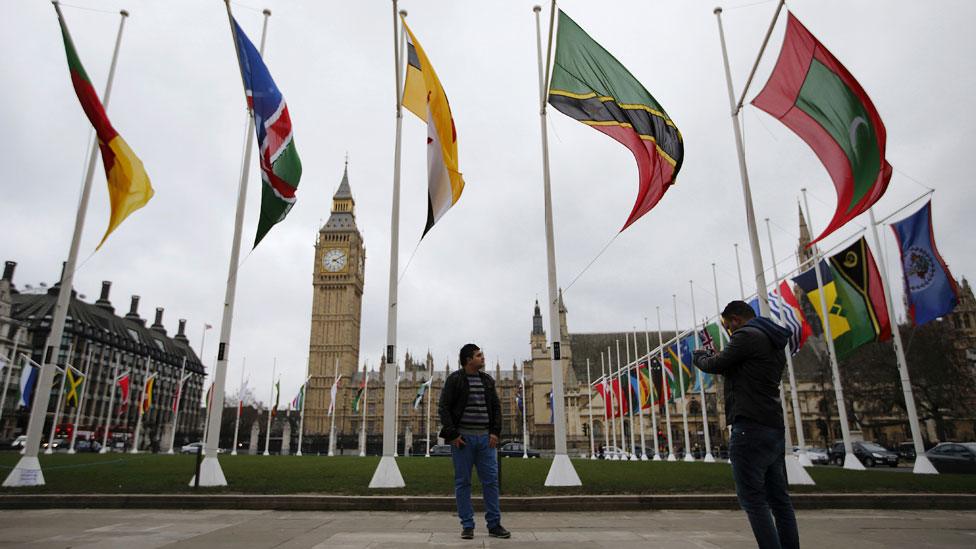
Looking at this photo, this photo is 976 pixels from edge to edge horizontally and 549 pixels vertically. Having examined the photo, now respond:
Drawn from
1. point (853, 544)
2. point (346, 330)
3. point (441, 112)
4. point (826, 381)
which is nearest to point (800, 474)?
point (853, 544)

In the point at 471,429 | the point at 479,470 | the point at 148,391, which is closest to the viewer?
the point at 479,470

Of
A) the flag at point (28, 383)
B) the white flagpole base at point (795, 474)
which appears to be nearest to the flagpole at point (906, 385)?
the white flagpole base at point (795, 474)

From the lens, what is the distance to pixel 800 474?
36.1ft

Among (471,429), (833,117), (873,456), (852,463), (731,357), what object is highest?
(833,117)

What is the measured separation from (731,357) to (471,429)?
272 cm

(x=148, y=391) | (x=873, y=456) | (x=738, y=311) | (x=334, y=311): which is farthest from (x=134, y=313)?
(x=738, y=311)

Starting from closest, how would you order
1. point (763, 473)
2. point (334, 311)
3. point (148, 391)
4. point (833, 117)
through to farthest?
point (763, 473) < point (833, 117) < point (148, 391) < point (334, 311)

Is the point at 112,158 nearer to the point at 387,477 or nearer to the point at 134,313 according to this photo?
the point at 387,477

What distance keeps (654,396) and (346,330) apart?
6970cm

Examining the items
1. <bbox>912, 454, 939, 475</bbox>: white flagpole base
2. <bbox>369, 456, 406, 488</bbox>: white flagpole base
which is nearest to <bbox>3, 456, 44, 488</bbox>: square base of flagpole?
<bbox>369, 456, 406, 488</bbox>: white flagpole base

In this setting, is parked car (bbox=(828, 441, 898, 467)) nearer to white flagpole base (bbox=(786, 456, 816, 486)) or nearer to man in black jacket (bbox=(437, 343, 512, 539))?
white flagpole base (bbox=(786, 456, 816, 486))

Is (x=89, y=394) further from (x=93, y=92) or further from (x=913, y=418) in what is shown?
(x=913, y=418)

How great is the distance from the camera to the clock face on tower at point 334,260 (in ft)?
309

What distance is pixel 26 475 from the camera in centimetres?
1041
